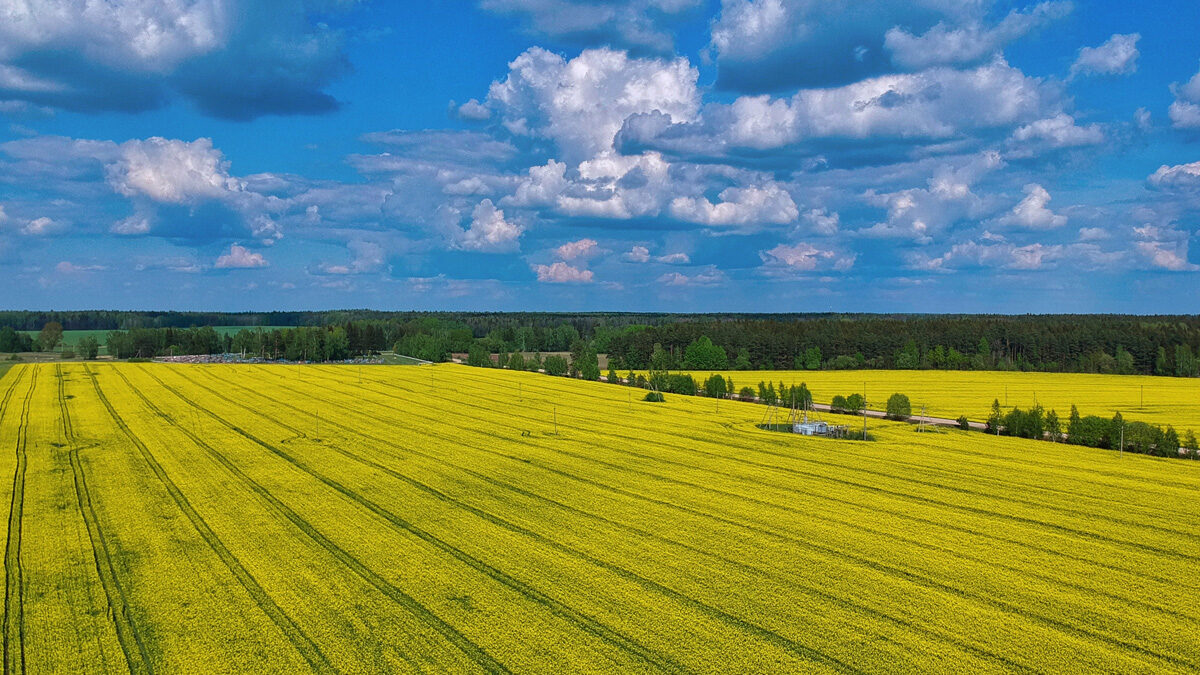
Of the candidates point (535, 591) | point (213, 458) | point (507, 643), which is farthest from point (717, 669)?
point (213, 458)

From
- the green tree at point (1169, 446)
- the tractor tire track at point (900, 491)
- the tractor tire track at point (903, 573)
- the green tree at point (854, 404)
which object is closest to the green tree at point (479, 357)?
the green tree at point (854, 404)

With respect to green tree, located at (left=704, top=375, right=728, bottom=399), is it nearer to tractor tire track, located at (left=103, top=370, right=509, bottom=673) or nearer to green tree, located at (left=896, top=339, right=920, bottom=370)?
green tree, located at (left=896, top=339, right=920, bottom=370)

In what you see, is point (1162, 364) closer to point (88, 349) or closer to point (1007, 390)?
point (1007, 390)

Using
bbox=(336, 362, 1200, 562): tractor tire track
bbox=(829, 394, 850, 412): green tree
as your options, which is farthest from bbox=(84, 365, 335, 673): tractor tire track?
bbox=(829, 394, 850, 412): green tree

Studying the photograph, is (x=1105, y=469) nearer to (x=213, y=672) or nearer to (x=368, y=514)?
(x=368, y=514)

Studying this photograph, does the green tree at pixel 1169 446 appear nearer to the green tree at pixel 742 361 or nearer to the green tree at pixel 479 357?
the green tree at pixel 742 361
